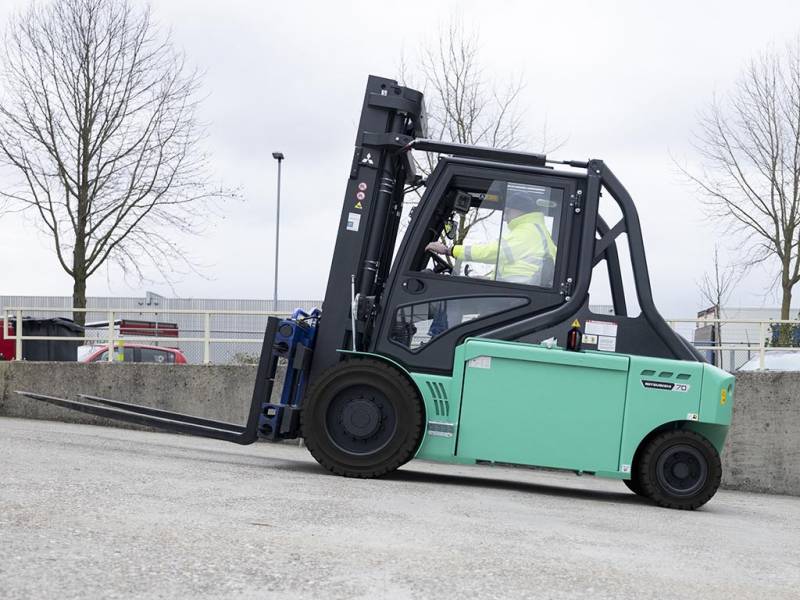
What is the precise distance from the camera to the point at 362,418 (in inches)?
344

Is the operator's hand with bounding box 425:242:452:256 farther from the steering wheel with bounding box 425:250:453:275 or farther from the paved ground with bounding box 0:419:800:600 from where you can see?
the paved ground with bounding box 0:419:800:600

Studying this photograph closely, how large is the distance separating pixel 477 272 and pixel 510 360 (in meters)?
0.76

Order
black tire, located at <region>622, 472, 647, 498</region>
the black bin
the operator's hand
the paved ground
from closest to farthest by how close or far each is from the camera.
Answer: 1. the paved ground
2. black tire, located at <region>622, 472, 647, 498</region>
3. the operator's hand
4. the black bin

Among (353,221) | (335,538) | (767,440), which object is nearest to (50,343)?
(353,221)

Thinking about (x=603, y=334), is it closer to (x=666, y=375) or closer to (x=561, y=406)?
(x=666, y=375)

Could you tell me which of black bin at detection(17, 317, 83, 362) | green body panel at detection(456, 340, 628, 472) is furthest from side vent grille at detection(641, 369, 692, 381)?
black bin at detection(17, 317, 83, 362)

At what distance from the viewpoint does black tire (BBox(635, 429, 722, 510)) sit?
8.70 m

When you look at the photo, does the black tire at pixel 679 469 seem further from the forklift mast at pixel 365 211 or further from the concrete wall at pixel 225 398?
the concrete wall at pixel 225 398

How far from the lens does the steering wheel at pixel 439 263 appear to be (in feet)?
29.5

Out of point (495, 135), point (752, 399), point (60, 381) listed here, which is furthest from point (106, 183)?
point (752, 399)

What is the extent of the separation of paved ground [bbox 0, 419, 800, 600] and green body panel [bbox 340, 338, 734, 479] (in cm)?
37

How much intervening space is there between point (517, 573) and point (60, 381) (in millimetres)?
10964

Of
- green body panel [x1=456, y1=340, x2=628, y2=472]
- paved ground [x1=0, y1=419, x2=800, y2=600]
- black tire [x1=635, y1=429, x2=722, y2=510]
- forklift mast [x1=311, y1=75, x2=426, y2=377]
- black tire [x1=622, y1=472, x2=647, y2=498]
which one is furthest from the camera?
forklift mast [x1=311, y1=75, x2=426, y2=377]

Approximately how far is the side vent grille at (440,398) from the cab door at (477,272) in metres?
0.14
